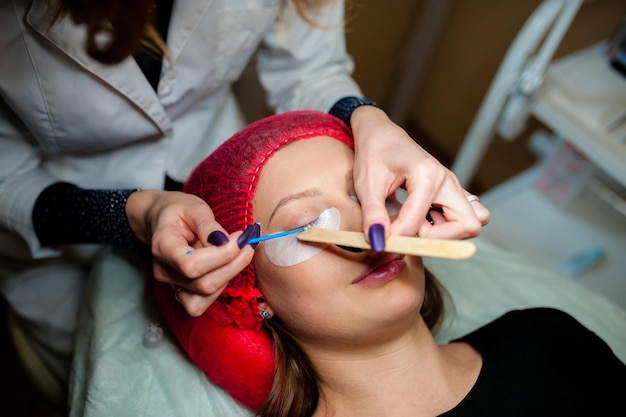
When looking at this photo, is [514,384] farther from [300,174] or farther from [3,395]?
[3,395]

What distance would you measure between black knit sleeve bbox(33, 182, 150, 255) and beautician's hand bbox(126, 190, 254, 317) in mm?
87

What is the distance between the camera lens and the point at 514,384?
0.88m

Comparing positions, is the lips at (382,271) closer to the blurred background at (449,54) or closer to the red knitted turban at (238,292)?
the red knitted turban at (238,292)

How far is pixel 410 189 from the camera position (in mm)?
737

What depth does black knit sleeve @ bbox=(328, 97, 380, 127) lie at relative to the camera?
39.2 inches

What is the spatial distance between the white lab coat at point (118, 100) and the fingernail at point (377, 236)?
1.60 ft

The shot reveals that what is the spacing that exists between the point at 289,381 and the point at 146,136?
0.54m

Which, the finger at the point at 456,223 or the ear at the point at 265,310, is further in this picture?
the ear at the point at 265,310

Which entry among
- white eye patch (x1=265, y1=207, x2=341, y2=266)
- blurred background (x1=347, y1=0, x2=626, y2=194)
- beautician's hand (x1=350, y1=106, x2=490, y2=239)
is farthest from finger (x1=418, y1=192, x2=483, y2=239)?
blurred background (x1=347, y1=0, x2=626, y2=194)

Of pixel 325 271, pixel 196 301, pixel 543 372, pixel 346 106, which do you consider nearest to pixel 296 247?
pixel 325 271

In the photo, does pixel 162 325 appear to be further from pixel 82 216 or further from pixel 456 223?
pixel 456 223

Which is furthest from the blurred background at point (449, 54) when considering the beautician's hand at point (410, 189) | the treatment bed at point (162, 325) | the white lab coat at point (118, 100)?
the beautician's hand at point (410, 189)

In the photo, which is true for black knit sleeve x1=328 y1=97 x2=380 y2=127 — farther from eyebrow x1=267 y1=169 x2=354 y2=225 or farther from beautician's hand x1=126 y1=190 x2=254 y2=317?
beautician's hand x1=126 y1=190 x2=254 y2=317

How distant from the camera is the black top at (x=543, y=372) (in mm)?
859
